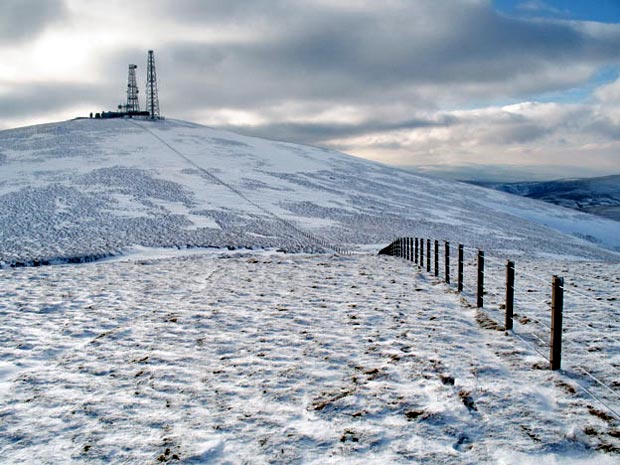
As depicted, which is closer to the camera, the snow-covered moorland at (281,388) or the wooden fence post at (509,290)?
the snow-covered moorland at (281,388)

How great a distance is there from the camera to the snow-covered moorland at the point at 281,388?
198 inches

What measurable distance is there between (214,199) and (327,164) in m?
33.2

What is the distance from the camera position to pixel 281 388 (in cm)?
654

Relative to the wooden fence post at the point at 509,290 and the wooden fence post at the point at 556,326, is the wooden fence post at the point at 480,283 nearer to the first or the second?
the wooden fence post at the point at 509,290

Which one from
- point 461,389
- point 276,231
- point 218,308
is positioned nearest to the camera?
point 461,389

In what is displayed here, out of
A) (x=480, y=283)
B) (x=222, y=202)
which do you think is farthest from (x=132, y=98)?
(x=480, y=283)

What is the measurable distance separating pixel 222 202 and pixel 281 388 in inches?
1563

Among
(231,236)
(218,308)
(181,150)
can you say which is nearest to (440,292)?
(218,308)

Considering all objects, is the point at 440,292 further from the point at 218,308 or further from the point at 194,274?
the point at 194,274

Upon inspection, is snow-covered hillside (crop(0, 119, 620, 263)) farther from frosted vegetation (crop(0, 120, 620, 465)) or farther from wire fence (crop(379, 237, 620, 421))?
wire fence (crop(379, 237, 620, 421))

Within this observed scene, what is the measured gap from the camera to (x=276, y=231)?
36906 millimetres

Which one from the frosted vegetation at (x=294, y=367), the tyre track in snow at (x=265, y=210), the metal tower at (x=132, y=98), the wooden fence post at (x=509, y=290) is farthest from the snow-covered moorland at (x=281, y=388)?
the metal tower at (x=132, y=98)

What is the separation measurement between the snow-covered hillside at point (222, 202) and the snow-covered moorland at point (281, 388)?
18803 mm

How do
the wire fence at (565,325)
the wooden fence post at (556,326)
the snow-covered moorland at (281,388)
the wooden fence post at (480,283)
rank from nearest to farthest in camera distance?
the snow-covered moorland at (281,388) → the wire fence at (565,325) → the wooden fence post at (556,326) → the wooden fence post at (480,283)
